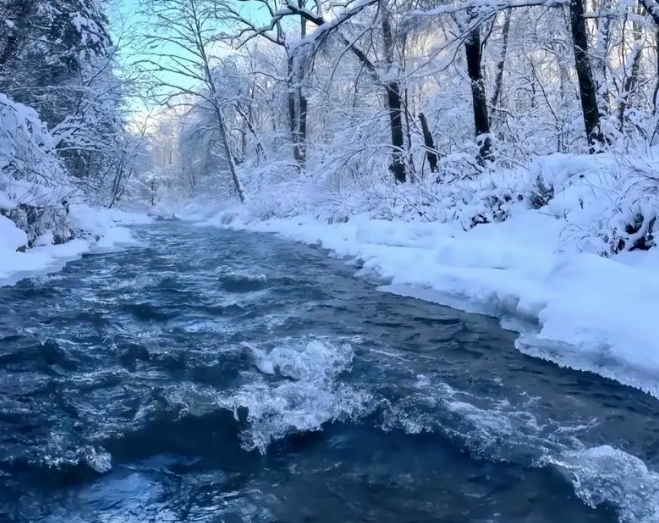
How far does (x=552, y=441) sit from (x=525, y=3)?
8077 millimetres

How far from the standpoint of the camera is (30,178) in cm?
1189

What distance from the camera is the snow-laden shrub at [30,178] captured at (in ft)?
32.8

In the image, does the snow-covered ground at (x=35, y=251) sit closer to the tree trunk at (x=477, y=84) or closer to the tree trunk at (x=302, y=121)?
the tree trunk at (x=477, y=84)

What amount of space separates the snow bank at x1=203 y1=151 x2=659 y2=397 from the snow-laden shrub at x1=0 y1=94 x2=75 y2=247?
606cm

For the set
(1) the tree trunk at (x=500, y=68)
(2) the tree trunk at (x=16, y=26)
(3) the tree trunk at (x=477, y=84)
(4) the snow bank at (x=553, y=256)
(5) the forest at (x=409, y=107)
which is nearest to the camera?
(4) the snow bank at (x=553, y=256)

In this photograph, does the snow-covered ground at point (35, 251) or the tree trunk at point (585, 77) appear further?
the tree trunk at point (585, 77)

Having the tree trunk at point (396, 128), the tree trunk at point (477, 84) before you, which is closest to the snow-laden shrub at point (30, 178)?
the tree trunk at point (396, 128)

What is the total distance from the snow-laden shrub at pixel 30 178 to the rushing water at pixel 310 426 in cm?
558

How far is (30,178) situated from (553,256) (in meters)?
10.7

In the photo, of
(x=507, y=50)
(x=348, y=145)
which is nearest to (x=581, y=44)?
(x=507, y=50)

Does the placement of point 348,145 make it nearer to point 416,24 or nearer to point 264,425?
point 416,24

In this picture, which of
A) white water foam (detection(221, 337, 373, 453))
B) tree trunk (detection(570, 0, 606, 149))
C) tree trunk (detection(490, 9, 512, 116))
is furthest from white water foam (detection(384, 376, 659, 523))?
tree trunk (detection(490, 9, 512, 116))

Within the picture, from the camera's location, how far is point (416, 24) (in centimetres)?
1002

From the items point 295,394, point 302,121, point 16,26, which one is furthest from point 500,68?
point 295,394
